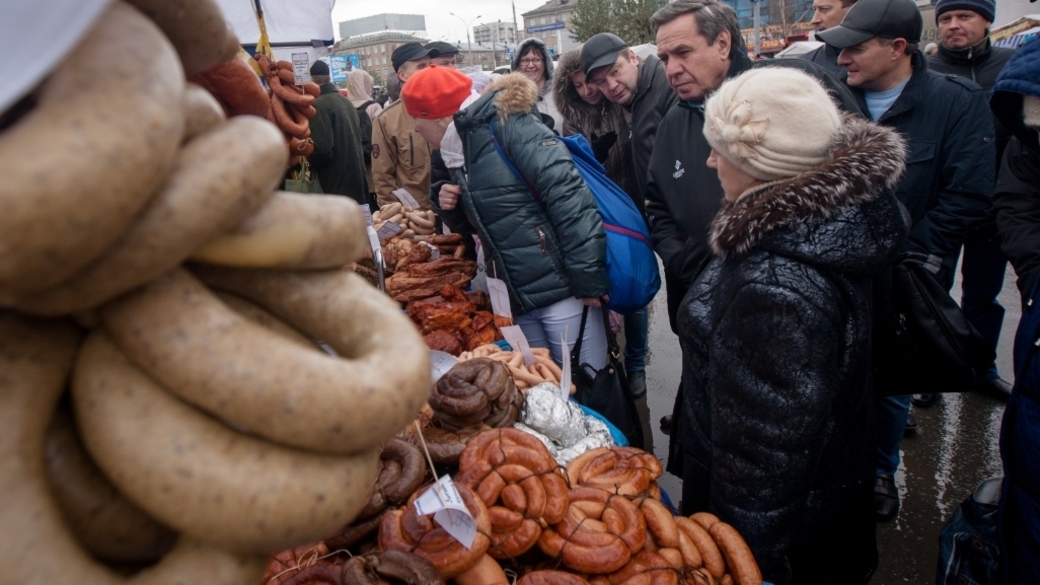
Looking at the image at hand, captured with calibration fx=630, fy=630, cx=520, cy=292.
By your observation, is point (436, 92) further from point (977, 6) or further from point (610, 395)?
point (977, 6)

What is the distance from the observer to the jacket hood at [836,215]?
1.91 meters

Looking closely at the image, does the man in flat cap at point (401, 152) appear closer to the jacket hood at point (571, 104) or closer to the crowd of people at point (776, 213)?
the crowd of people at point (776, 213)

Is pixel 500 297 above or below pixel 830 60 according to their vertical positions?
below

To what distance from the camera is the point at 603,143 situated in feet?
16.9

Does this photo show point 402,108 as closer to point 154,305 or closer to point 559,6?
point 154,305

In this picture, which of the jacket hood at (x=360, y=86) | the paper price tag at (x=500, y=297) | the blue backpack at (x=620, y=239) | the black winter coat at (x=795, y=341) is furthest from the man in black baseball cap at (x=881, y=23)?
the jacket hood at (x=360, y=86)

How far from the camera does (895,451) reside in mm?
3570

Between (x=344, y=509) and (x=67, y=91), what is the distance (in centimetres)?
46

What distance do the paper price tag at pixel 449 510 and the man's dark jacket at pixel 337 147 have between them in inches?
195

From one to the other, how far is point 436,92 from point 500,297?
1.32 meters

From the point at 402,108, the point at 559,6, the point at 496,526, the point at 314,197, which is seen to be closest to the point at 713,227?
the point at 496,526

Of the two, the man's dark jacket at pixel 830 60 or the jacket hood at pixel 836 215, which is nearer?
the jacket hood at pixel 836 215

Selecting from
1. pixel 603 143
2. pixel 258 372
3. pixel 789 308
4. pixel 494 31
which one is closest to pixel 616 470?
pixel 789 308

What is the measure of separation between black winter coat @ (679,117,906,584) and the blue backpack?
54.4 inches
